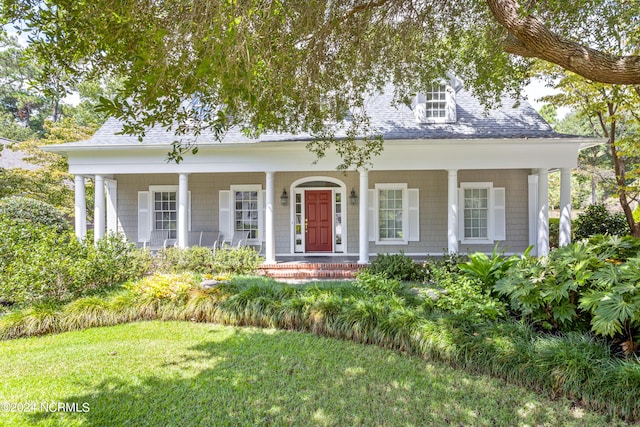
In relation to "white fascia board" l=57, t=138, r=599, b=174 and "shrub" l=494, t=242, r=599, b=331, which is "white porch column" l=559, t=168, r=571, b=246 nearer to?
"white fascia board" l=57, t=138, r=599, b=174

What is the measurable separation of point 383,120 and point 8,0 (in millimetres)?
8472

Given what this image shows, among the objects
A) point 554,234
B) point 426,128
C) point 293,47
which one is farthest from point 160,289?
point 554,234

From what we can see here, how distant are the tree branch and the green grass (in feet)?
11.7

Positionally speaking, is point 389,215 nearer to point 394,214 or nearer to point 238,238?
point 394,214

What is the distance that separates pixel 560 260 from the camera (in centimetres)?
456

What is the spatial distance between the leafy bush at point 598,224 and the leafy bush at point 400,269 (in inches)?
291

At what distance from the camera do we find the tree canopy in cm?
347

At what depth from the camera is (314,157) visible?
9734 millimetres

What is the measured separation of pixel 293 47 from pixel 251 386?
454 centimetres

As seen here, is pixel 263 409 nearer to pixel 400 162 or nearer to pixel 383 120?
pixel 400 162

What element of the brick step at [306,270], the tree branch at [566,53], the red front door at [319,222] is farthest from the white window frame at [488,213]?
the tree branch at [566,53]

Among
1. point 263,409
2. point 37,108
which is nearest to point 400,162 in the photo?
point 263,409

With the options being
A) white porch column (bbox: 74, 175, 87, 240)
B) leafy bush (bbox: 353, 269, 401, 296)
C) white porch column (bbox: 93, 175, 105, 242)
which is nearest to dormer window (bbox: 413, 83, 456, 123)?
leafy bush (bbox: 353, 269, 401, 296)

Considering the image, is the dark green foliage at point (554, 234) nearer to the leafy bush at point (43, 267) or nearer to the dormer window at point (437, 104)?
the dormer window at point (437, 104)
